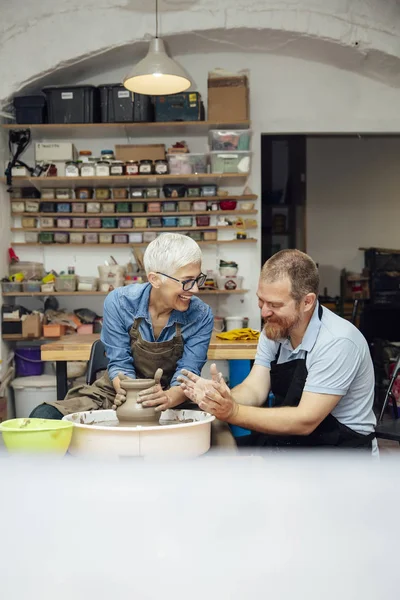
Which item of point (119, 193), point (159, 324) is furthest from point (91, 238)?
point (159, 324)

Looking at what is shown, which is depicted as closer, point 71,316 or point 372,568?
point 372,568

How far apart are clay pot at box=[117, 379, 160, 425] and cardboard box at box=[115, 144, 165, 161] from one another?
4.28 metres

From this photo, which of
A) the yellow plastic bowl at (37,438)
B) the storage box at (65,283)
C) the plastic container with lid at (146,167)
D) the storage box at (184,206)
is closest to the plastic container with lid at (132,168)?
the plastic container with lid at (146,167)

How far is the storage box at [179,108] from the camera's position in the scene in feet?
19.7

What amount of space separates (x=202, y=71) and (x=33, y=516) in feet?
21.0

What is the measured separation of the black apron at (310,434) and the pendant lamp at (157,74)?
2621mm

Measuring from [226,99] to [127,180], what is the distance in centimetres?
116

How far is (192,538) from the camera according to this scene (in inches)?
20.8

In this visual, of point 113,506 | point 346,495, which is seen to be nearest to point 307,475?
point 346,495

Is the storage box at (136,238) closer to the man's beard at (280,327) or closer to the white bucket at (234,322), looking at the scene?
the white bucket at (234,322)

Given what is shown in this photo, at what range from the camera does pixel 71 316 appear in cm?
627

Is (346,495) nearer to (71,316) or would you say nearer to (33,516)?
(33,516)

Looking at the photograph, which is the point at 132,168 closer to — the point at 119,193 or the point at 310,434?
the point at 119,193

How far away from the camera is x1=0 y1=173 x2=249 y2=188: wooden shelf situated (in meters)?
6.02
